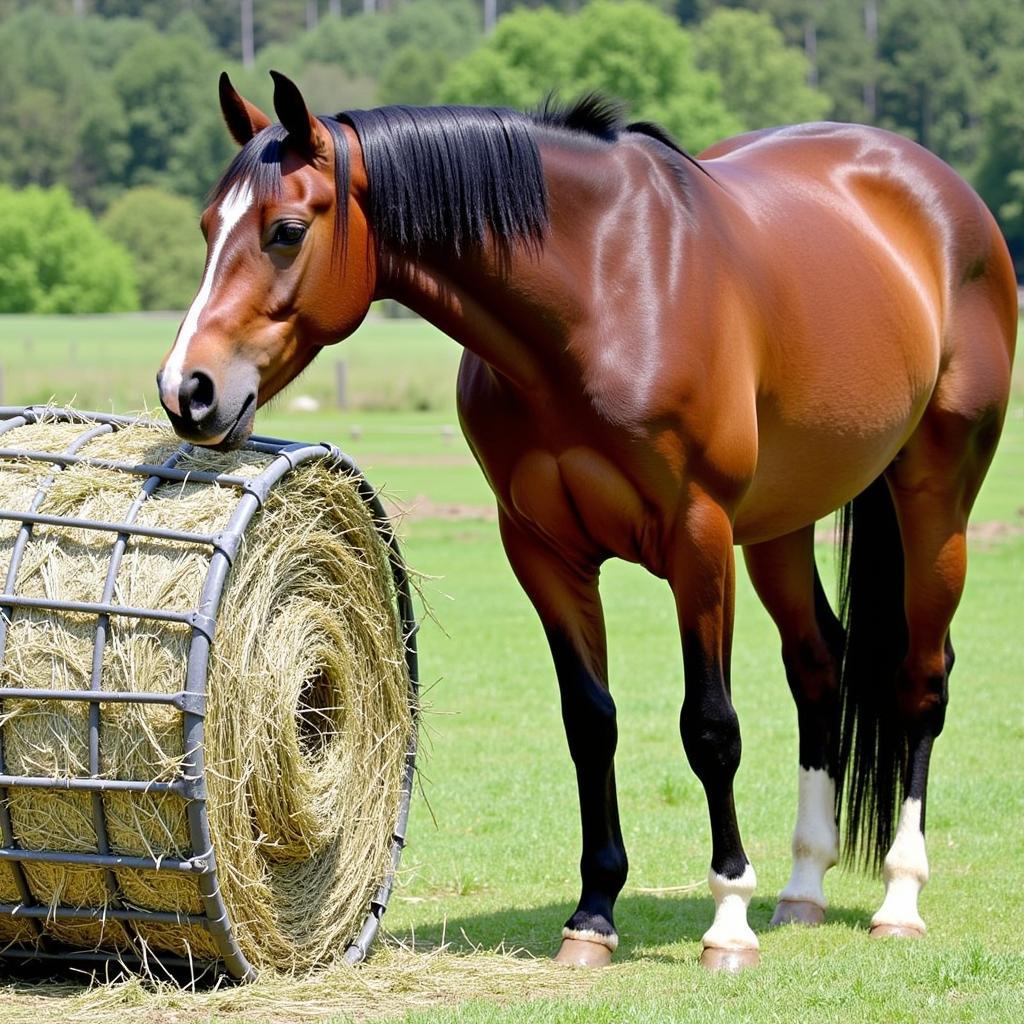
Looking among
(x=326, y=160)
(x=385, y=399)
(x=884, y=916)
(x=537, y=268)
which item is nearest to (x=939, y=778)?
(x=884, y=916)

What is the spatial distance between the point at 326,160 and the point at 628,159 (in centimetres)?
108

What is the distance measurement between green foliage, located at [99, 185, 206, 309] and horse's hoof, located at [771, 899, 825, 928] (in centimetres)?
8054

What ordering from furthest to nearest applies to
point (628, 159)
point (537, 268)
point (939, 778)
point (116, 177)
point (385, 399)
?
1. point (116, 177)
2. point (385, 399)
3. point (939, 778)
4. point (628, 159)
5. point (537, 268)

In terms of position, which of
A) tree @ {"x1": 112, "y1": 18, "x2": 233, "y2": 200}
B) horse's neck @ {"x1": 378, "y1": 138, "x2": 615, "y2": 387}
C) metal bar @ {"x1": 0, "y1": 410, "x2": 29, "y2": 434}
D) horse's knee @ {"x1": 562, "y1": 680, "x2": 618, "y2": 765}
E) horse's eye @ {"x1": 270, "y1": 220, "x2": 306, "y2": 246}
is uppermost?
tree @ {"x1": 112, "y1": 18, "x2": 233, "y2": 200}

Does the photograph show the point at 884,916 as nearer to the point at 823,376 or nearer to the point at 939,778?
A: the point at 823,376

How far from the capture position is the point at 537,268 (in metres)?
4.74

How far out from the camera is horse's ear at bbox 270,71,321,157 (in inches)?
164

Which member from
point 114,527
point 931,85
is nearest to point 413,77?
point 931,85

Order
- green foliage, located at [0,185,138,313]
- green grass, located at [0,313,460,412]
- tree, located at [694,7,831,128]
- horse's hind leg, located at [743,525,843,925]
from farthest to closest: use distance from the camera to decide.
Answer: tree, located at [694,7,831,128]
green foliage, located at [0,185,138,313]
green grass, located at [0,313,460,412]
horse's hind leg, located at [743,525,843,925]

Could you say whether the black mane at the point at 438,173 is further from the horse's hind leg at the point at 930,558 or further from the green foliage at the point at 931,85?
the green foliage at the point at 931,85

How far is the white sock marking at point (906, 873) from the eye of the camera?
18.2 feet

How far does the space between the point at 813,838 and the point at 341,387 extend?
32589 mm

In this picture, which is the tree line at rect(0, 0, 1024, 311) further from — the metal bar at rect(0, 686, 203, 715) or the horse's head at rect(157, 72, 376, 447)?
the metal bar at rect(0, 686, 203, 715)

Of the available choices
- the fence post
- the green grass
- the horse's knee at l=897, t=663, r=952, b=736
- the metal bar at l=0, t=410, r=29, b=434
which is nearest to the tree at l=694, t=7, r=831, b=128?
the green grass
